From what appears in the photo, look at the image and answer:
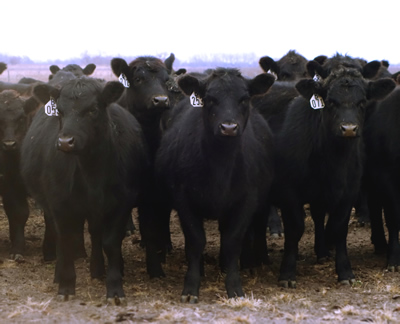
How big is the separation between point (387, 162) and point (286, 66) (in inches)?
179

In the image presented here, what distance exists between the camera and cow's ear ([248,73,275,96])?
6.98 m

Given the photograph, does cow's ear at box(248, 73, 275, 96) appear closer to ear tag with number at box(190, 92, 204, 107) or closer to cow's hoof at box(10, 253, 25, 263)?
ear tag with number at box(190, 92, 204, 107)

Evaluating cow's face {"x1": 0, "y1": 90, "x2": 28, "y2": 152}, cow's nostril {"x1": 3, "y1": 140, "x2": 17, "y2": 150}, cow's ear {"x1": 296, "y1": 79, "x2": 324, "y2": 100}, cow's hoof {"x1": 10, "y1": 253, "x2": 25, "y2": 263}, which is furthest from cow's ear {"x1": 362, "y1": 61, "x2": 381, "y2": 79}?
cow's hoof {"x1": 10, "y1": 253, "x2": 25, "y2": 263}


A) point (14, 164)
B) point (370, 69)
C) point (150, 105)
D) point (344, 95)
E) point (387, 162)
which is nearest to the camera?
point (344, 95)

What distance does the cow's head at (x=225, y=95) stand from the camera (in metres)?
6.50

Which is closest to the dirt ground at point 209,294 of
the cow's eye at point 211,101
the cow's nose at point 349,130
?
the cow's nose at point 349,130

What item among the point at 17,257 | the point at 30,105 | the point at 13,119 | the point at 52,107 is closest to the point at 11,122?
the point at 13,119

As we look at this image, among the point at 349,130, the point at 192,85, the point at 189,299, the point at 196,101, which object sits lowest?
the point at 189,299

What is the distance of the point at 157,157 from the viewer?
25.3ft

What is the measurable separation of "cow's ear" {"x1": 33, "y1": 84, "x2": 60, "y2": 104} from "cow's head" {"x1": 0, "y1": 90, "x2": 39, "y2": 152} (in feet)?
5.11

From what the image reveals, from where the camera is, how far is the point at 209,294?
6.96 meters

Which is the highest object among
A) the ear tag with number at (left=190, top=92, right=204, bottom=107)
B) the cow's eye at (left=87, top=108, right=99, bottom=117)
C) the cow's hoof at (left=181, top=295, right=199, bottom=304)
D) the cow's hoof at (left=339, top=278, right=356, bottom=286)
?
the ear tag with number at (left=190, top=92, right=204, bottom=107)

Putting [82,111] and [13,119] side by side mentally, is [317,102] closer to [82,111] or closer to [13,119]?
[82,111]

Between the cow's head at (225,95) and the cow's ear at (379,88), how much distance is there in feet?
3.65
